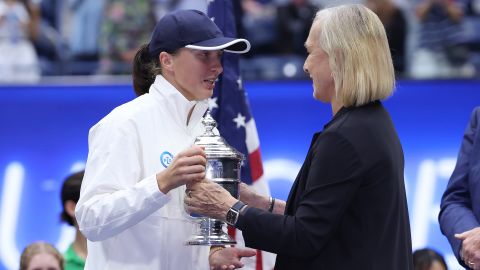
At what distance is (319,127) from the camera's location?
22.0 feet

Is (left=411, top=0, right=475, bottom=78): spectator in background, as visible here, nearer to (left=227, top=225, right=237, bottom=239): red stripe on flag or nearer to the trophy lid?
(left=227, top=225, right=237, bottom=239): red stripe on flag

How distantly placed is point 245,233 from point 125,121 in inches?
21.0

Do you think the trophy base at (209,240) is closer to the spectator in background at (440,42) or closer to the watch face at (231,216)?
the watch face at (231,216)

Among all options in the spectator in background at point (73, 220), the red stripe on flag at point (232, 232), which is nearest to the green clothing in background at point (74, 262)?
the spectator in background at point (73, 220)

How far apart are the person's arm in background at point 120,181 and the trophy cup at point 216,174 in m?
0.16

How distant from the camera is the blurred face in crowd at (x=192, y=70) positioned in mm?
3656

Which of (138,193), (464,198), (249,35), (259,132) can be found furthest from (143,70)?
(249,35)

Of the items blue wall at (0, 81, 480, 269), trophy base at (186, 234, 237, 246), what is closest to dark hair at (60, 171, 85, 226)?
blue wall at (0, 81, 480, 269)

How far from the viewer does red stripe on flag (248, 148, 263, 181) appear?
5062 mm

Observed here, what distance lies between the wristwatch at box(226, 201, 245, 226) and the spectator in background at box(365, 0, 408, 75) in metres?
4.17

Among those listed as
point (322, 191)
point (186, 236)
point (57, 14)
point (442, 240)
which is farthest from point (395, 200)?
point (57, 14)

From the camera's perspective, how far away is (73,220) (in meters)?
5.37

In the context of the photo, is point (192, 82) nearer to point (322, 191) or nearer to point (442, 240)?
point (322, 191)

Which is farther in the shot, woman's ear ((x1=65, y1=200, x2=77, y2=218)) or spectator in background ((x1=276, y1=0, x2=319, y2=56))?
spectator in background ((x1=276, y1=0, x2=319, y2=56))
